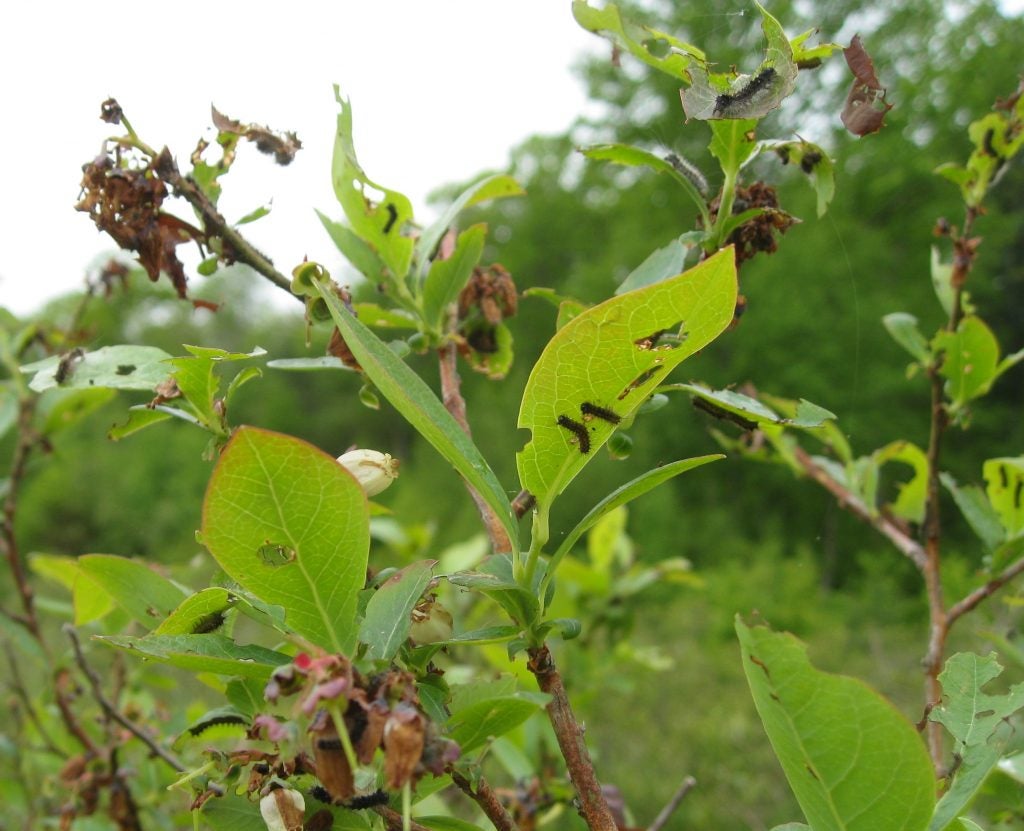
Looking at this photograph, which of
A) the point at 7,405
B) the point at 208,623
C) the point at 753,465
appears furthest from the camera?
the point at 753,465

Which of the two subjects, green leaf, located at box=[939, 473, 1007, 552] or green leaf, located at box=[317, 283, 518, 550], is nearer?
green leaf, located at box=[317, 283, 518, 550]

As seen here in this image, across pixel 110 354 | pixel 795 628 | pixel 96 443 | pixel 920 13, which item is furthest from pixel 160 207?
pixel 96 443

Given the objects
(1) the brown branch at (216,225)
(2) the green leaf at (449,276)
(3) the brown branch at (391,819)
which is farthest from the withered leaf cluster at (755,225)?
(3) the brown branch at (391,819)

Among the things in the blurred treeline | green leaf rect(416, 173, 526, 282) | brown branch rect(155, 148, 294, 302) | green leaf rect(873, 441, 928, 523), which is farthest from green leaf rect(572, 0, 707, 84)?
the blurred treeline

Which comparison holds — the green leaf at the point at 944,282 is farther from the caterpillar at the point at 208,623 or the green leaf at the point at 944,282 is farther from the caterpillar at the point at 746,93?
the caterpillar at the point at 208,623

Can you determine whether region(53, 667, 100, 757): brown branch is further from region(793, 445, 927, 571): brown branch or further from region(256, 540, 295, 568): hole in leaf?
Result: region(793, 445, 927, 571): brown branch

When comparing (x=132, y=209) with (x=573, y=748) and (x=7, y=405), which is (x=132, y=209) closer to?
(x=573, y=748)

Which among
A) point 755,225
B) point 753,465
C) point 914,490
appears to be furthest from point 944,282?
point 753,465
